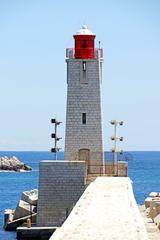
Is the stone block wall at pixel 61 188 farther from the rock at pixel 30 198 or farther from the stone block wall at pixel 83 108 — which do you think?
the rock at pixel 30 198

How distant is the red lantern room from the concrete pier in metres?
6.65

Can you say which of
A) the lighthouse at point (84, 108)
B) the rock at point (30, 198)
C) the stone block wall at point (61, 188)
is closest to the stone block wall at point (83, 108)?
the lighthouse at point (84, 108)

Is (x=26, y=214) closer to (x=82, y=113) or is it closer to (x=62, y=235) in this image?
(x=82, y=113)

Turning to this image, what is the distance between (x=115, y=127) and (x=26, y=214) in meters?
5.51

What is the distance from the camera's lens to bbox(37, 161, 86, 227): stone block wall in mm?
31594

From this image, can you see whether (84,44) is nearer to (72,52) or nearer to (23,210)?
(72,52)

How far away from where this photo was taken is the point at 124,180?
109 ft

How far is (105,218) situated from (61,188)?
36.8ft

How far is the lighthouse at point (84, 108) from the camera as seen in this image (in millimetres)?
34500

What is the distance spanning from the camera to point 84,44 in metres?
35.2

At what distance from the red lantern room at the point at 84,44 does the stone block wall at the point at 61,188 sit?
503 centimetres

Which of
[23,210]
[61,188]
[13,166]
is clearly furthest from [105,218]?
[13,166]

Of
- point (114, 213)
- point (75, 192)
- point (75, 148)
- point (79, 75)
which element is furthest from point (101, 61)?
point (114, 213)

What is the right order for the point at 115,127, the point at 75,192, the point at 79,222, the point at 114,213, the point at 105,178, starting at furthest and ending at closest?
the point at 115,127 → the point at 105,178 → the point at 75,192 → the point at 114,213 → the point at 79,222
